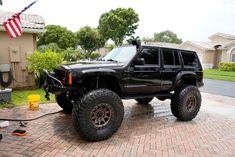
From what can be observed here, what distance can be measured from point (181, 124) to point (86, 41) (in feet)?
104

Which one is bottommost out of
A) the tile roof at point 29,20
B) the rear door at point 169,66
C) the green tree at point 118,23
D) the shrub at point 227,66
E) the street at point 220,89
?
the street at point 220,89

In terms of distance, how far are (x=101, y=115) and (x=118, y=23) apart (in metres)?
35.8

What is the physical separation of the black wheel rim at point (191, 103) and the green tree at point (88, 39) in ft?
99.0

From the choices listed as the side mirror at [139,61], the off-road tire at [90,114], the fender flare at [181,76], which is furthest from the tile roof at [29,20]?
the fender flare at [181,76]

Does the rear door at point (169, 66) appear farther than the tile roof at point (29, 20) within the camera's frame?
No

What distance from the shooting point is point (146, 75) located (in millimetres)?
5246

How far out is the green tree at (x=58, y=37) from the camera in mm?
32003

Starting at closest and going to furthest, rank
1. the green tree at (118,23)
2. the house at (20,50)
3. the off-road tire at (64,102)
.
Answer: the off-road tire at (64,102)
the house at (20,50)
the green tree at (118,23)

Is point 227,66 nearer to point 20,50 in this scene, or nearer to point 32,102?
point 20,50

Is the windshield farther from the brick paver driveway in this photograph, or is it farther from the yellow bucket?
the yellow bucket

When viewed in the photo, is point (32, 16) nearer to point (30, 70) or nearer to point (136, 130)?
point (30, 70)

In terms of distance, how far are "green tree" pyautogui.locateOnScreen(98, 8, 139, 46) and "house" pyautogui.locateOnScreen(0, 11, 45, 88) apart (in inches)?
1167

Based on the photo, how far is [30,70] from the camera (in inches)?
376

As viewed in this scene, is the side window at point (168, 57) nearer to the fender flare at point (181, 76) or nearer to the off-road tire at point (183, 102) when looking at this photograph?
the fender flare at point (181, 76)
